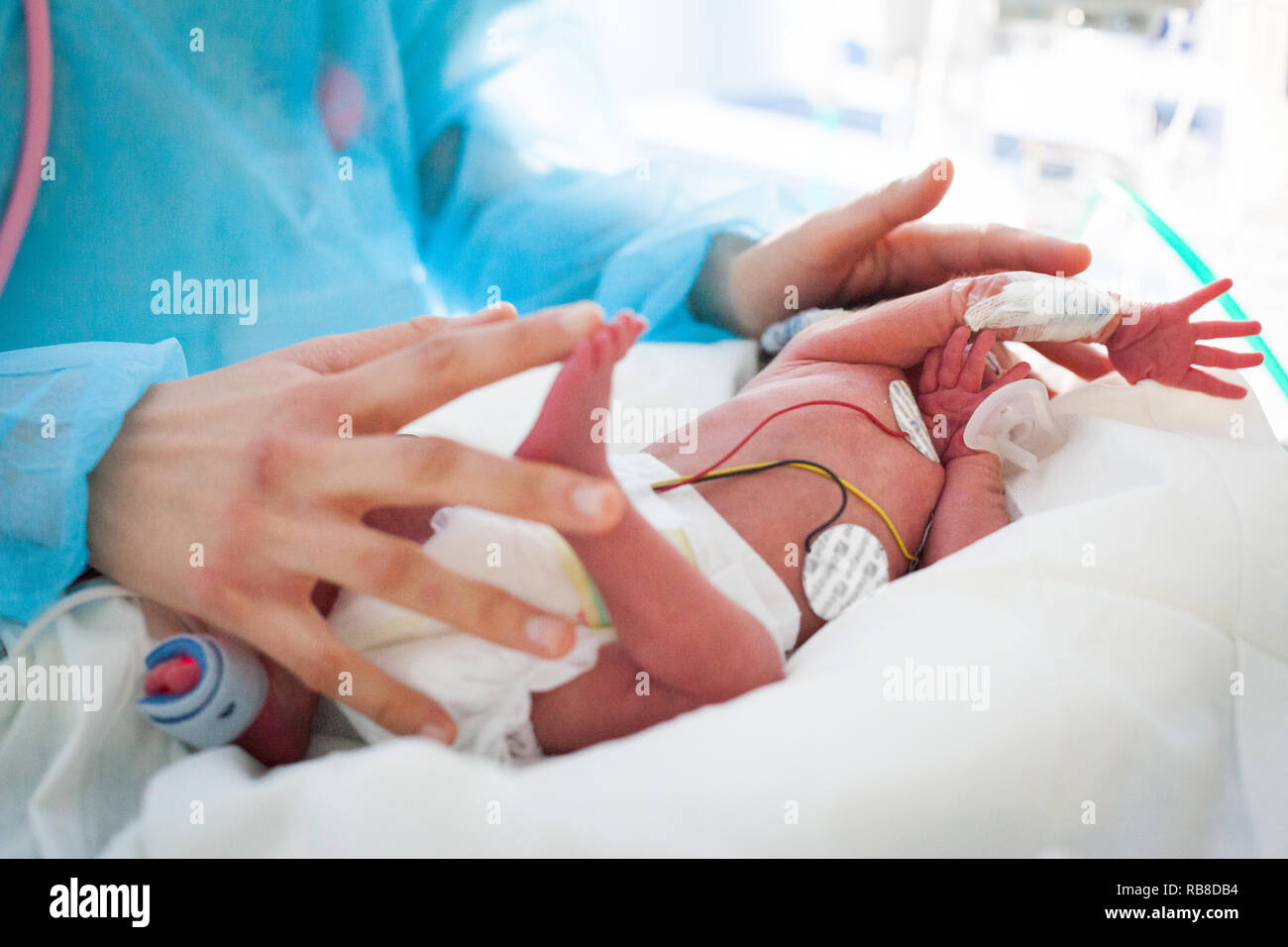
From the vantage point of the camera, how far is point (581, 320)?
1.56 ft

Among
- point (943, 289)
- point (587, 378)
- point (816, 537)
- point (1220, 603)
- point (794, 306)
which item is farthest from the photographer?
point (794, 306)

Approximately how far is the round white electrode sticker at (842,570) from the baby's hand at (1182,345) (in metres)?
0.37

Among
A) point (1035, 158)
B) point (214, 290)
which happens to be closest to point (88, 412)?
point (214, 290)

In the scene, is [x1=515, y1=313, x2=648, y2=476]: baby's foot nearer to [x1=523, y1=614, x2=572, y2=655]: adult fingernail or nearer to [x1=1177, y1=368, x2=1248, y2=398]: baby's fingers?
[x1=523, y1=614, x2=572, y2=655]: adult fingernail

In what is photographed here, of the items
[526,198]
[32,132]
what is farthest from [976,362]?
[32,132]

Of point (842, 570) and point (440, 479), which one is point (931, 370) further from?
point (440, 479)

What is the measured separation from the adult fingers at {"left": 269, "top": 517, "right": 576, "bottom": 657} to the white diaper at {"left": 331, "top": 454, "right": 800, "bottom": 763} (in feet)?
0.28

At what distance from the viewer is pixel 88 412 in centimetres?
57

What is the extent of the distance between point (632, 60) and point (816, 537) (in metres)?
1.97

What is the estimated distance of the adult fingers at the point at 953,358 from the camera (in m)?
0.86

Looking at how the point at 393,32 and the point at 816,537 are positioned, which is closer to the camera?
the point at 816,537

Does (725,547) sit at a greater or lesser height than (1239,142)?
lesser

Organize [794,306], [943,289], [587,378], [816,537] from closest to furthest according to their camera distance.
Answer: [587,378] → [816,537] → [943,289] → [794,306]

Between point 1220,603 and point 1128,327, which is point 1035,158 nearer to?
point 1128,327
